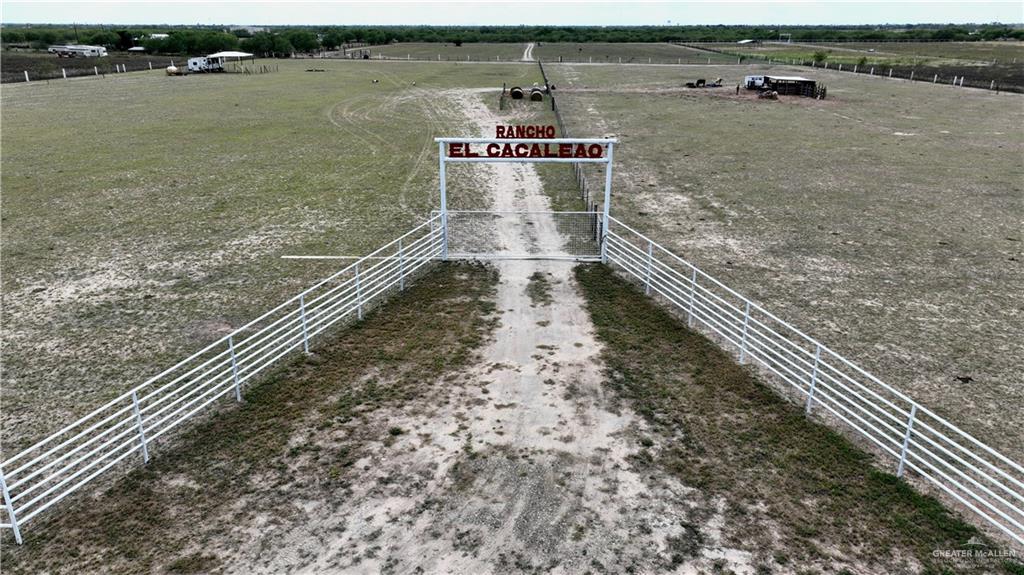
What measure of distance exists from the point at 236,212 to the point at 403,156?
11.3 m

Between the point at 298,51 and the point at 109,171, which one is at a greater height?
the point at 298,51

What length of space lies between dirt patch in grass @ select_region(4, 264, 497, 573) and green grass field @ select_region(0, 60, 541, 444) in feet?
8.89

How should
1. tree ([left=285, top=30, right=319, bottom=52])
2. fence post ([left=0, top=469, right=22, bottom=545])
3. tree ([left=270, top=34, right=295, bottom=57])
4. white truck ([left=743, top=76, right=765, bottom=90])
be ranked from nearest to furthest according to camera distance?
fence post ([left=0, top=469, right=22, bottom=545]), white truck ([left=743, top=76, right=765, bottom=90]), tree ([left=270, top=34, right=295, bottom=57]), tree ([left=285, top=30, right=319, bottom=52])

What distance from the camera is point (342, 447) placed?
35.0ft

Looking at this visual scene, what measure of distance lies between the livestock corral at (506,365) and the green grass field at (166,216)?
14 centimetres

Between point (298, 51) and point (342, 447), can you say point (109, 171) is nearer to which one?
point (342, 447)

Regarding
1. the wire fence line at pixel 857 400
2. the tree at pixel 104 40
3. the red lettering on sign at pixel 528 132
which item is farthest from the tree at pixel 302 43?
the wire fence line at pixel 857 400

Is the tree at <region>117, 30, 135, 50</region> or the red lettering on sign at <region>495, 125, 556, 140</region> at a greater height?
the tree at <region>117, 30, 135, 50</region>

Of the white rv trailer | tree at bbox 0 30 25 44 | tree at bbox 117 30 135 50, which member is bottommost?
the white rv trailer

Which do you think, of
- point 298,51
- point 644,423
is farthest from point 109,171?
point 298,51

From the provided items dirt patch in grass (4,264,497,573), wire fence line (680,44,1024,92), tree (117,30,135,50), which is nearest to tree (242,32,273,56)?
tree (117,30,135,50)

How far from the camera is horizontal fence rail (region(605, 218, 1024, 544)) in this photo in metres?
9.06

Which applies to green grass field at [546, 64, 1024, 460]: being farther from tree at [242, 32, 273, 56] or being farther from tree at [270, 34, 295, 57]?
tree at [242, 32, 273, 56]

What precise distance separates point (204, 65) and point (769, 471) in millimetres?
87595
